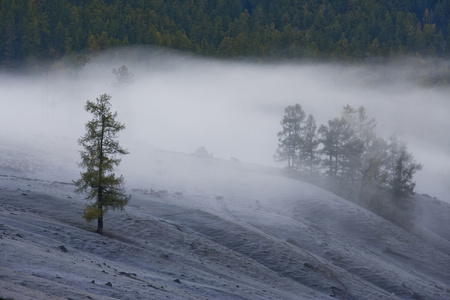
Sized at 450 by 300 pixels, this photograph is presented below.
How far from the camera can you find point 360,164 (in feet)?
247

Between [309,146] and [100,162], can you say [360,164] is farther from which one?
[100,162]

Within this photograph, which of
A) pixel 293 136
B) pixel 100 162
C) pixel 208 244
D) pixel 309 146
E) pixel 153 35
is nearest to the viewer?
pixel 100 162

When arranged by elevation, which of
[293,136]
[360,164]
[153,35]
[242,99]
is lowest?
[360,164]

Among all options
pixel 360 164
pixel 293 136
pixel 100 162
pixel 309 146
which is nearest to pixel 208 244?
pixel 100 162

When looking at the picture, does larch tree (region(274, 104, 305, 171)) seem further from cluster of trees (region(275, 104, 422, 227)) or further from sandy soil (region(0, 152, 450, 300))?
sandy soil (region(0, 152, 450, 300))

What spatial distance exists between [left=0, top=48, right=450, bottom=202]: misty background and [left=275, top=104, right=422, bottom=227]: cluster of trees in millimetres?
46744

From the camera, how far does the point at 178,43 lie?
164750mm

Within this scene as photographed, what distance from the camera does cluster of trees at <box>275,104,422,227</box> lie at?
6994 cm

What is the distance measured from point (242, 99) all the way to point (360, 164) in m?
106

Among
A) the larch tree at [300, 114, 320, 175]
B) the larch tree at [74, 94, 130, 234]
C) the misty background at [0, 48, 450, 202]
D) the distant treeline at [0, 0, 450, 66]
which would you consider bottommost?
the larch tree at [74, 94, 130, 234]

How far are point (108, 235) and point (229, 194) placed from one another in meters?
25.5

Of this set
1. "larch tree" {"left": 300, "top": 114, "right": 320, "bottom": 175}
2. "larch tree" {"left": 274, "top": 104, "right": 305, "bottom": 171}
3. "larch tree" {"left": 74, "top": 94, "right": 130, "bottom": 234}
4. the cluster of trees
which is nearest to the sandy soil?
"larch tree" {"left": 74, "top": 94, "right": 130, "bottom": 234}

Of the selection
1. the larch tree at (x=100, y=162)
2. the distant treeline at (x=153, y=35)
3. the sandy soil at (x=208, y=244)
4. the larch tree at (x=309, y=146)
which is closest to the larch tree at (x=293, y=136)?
the larch tree at (x=309, y=146)

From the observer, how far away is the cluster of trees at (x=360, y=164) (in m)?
69.9
